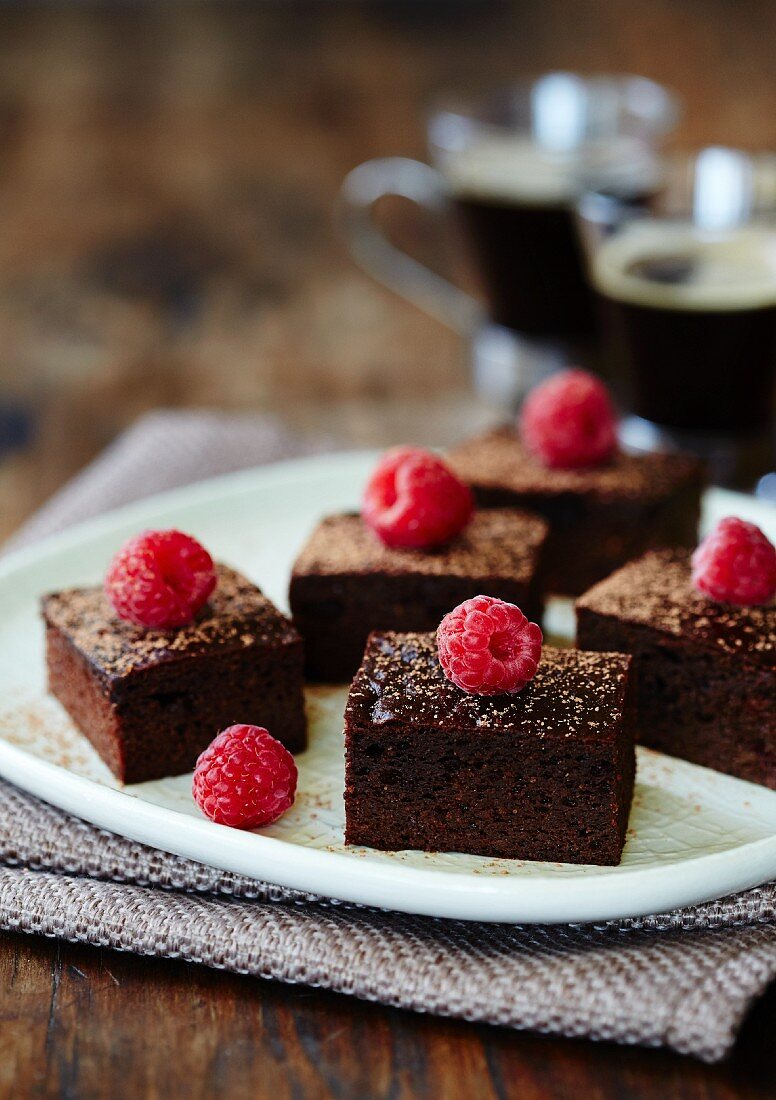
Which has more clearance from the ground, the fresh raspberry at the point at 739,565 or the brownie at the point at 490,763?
the fresh raspberry at the point at 739,565

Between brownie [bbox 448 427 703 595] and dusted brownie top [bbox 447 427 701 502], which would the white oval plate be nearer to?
brownie [bbox 448 427 703 595]

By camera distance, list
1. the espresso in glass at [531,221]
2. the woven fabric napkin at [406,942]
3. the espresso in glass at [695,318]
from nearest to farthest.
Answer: the woven fabric napkin at [406,942]
the espresso in glass at [695,318]
the espresso in glass at [531,221]

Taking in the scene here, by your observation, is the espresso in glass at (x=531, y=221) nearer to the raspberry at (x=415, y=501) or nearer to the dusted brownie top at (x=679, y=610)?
the raspberry at (x=415, y=501)

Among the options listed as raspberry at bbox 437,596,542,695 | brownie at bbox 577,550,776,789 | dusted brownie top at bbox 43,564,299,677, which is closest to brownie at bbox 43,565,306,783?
dusted brownie top at bbox 43,564,299,677

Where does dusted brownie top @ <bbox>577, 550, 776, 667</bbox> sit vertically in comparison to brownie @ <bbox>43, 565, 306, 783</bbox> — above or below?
above

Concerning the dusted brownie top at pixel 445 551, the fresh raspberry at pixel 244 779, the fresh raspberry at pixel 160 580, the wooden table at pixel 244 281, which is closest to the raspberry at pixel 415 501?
the dusted brownie top at pixel 445 551

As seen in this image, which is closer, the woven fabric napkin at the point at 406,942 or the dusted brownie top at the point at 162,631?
the woven fabric napkin at the point at 406,942
